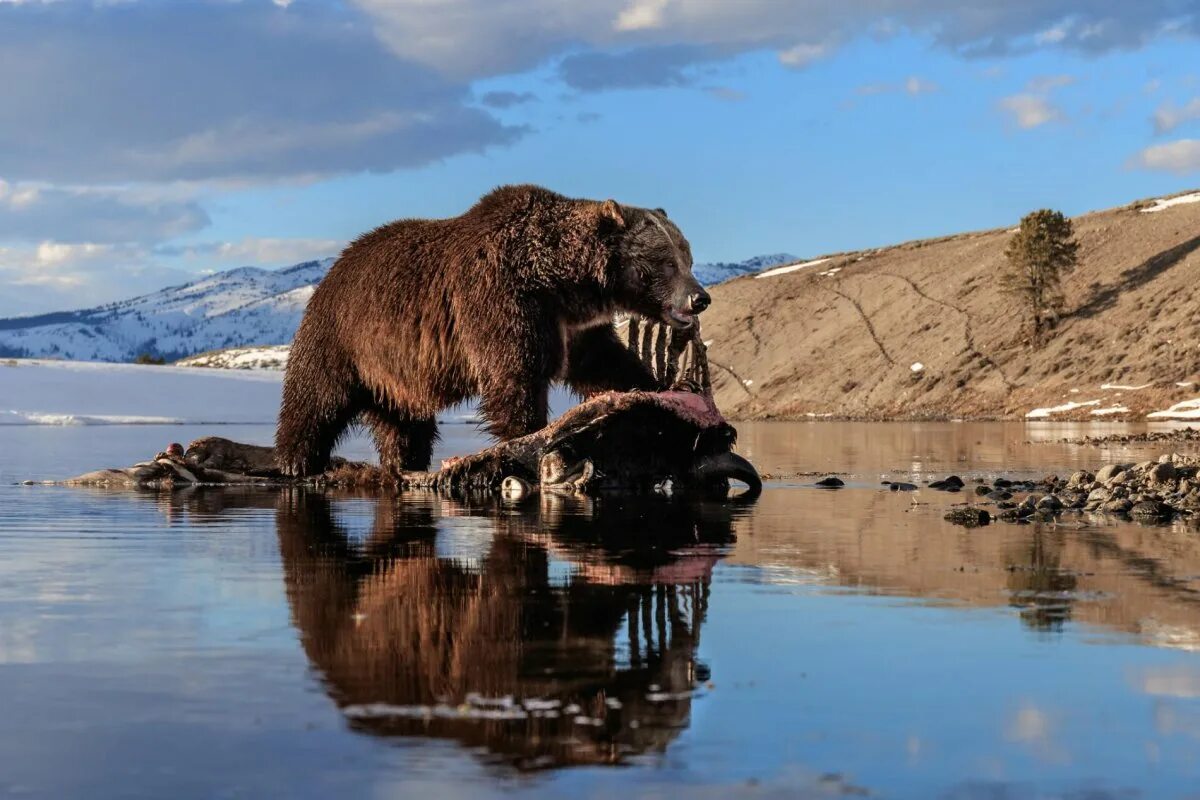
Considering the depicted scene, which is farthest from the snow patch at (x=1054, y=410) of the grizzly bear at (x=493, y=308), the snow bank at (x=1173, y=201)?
the grizzly bear at (x=493, y=308)

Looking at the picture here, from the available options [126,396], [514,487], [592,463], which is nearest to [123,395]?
[126,396]

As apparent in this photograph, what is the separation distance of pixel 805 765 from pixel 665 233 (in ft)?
38.3

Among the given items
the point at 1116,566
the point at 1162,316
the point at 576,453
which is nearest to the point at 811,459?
the point at 576,453

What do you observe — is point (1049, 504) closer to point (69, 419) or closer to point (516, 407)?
point (516, 407)

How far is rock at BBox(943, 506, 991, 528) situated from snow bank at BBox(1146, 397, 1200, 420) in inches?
2056

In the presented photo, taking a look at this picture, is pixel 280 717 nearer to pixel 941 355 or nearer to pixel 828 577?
pixel 828 577

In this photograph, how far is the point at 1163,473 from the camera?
1483 centimetres

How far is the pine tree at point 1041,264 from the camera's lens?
90.0m

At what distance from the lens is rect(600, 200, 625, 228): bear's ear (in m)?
15.3

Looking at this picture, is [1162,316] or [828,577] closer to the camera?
[828,577]

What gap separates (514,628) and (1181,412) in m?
63.8

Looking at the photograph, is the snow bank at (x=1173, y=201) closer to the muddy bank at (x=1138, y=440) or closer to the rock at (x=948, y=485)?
the muddy bank at (x=1138, y=440)

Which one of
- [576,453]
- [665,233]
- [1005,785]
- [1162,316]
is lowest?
[1005,785]

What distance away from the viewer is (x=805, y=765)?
163 inches
